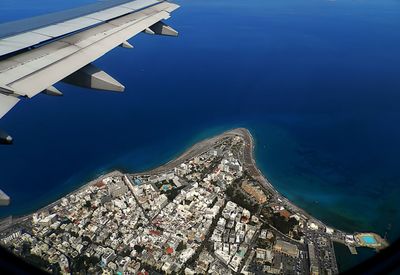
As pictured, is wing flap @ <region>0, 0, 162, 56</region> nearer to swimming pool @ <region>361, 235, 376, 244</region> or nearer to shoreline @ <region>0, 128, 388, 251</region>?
shoreline @ <region>0, 128, 388, 251</region>

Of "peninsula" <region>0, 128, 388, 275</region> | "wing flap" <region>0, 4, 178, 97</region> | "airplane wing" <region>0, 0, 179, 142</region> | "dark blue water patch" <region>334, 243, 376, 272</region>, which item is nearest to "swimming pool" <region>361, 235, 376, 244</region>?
"peninsula" <region>0, 128, 388, 275</region>

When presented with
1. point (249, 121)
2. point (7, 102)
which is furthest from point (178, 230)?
point (249, 121)

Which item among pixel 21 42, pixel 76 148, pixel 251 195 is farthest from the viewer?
pixel 76 148

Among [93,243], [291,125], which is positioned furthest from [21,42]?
[291,125]

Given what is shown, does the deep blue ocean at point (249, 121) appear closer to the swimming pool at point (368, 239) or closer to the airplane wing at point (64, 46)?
the swimming pool at point (368, 239)

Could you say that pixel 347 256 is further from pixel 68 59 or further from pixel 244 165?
pixel 68 59

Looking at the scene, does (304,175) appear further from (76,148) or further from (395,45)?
(395,45)
